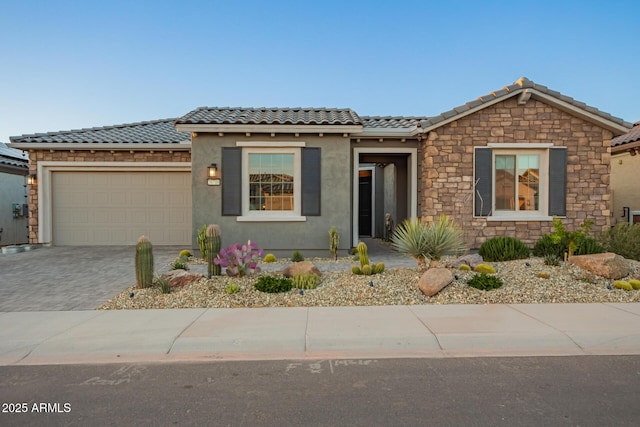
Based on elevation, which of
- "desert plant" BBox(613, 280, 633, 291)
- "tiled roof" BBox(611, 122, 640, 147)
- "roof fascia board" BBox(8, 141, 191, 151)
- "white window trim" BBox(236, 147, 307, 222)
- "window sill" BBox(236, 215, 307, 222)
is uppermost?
"tiled roof" BBox(611, 122, 640, 147)

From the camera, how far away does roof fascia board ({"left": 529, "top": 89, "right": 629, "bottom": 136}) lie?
1088 cm

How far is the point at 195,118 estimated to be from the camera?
10969 millimetres

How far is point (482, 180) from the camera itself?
1111cm

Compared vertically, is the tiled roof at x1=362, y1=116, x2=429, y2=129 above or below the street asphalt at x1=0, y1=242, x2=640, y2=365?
above

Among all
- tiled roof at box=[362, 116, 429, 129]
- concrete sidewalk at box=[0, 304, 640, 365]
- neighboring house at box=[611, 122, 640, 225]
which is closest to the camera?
concrete sidewalk at box=[0, 304, 640, 365]

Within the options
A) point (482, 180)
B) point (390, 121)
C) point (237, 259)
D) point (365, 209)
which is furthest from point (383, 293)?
point (365, 209)

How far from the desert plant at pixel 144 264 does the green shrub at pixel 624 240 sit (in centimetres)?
1057

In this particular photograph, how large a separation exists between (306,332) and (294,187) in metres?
6.45

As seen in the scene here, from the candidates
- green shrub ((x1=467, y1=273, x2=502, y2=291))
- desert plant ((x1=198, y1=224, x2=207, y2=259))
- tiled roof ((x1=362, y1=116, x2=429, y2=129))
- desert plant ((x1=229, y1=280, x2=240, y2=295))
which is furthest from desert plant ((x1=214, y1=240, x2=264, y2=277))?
tiled roof ((x1=362, y1=116, x2=429, y2=129))

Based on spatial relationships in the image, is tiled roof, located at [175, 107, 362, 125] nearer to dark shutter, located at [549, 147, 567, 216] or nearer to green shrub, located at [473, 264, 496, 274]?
green shrub, located at [473, 264, 496, 274]

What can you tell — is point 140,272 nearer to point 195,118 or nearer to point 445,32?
point 195,118

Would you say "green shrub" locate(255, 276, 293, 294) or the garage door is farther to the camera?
the garage door

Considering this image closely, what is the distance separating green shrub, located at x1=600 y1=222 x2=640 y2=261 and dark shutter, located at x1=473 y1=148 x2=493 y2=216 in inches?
113

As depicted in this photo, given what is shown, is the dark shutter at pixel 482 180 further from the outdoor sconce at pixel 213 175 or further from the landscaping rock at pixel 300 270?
the outdoor sconce at pixel 213 175
